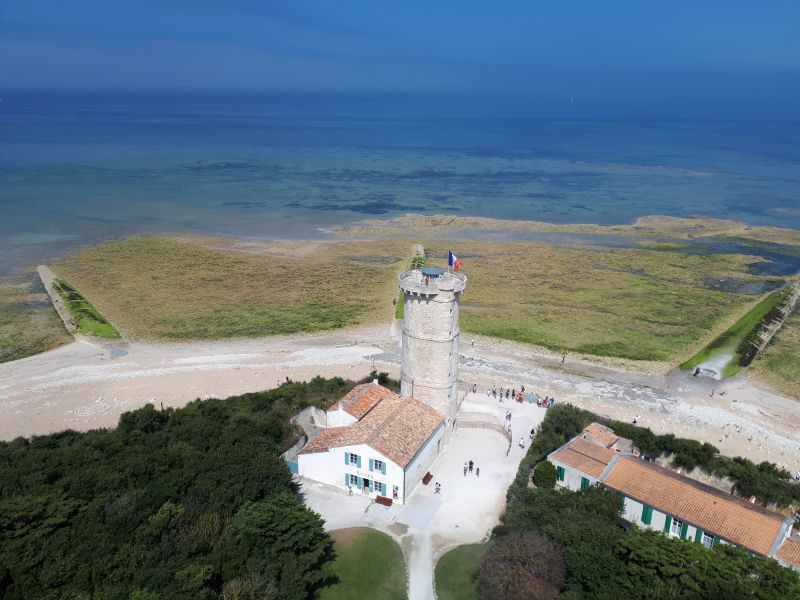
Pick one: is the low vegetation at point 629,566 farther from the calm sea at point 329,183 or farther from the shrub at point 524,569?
the calm sea at point 329,183

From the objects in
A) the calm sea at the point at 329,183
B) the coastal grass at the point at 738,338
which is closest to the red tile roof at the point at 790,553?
the coastal grass at the point at 738,338

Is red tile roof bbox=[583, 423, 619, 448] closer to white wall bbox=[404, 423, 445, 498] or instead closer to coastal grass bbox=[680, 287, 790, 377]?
white wall bbox=[404, 423, 445, 498]

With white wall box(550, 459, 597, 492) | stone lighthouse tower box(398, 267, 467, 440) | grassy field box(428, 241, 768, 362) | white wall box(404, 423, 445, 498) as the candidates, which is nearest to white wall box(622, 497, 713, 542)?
white wall box(550, 459, 597, 492)

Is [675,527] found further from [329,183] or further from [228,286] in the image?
[329,183]

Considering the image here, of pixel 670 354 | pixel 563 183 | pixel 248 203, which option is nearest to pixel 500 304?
pixel 670 354

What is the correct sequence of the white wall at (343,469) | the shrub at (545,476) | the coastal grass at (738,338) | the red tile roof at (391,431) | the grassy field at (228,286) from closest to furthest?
the white wall at (343,469) < the red tile roof at (391,431) < the shrub at (545,476) < the coastal grass at (738,338) < the grassy field at (228,286)

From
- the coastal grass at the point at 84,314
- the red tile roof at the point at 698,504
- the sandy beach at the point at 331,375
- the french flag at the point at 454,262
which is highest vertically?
the french flag at the point at 454,262

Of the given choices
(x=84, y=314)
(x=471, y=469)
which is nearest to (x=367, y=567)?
(x=471, y=469)
